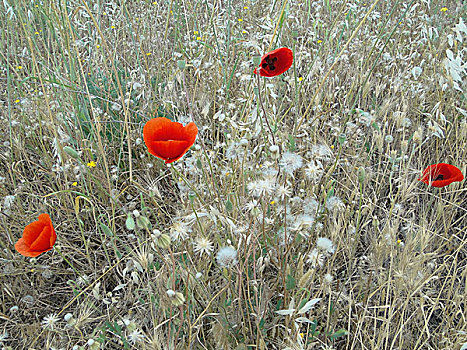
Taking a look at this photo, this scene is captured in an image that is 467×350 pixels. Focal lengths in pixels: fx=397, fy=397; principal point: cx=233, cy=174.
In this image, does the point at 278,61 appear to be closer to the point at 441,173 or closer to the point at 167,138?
the point at 167,138

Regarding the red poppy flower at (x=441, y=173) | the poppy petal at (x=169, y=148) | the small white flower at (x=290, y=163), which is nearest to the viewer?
the poppy petal at (x=169, y=148)

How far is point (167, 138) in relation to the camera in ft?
3.34

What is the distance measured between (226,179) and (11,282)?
2.55 ft

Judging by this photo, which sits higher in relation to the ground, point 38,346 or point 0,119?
point 0,119

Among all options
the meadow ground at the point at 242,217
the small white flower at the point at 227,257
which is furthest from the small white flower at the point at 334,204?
the small white flower at the point at 227,257

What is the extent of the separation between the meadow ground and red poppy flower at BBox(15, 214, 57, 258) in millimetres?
118

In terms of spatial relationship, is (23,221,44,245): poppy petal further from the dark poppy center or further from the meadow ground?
the dark poppy center

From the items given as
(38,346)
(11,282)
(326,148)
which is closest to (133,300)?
(38,346)

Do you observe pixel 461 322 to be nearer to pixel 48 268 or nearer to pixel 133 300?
pixel 133 300

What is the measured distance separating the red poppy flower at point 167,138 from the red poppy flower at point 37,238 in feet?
1.12

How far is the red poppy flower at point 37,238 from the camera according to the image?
999mm

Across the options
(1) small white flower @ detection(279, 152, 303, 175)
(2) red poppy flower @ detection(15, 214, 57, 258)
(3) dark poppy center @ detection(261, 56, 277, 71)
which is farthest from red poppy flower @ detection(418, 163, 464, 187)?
(2) red poppy flower @ detection(15, 214, 57, 258)

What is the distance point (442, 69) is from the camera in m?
1.71

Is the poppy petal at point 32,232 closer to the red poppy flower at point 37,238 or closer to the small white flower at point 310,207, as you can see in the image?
the red poppy flower at point 37,238
